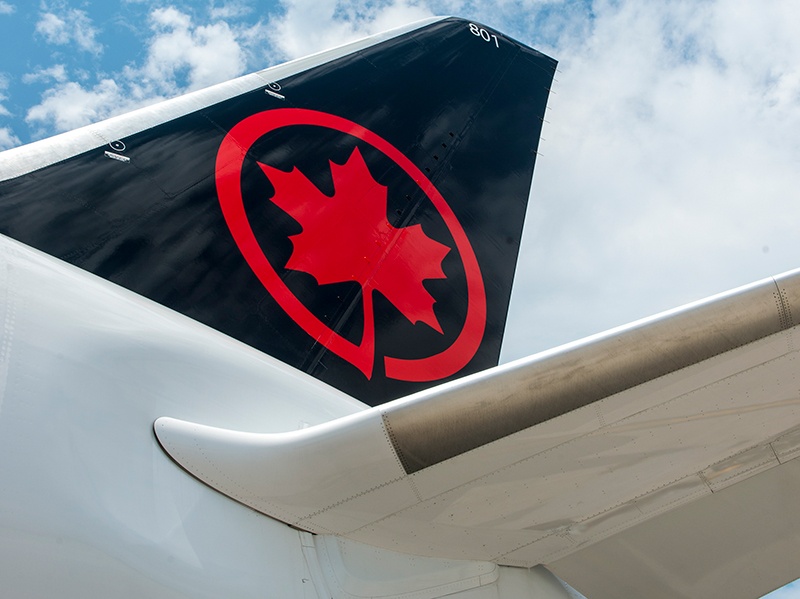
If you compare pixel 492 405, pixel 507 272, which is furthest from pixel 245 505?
pixel 507 272

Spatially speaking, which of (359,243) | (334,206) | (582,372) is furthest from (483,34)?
(582,372)

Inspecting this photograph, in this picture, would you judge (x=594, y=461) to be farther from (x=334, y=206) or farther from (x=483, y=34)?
(x=483, y=34)

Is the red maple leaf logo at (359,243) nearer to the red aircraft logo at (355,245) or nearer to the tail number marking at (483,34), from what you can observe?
the red aircraft logo at (355,245)

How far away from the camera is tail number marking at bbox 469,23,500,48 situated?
8469 millimetres

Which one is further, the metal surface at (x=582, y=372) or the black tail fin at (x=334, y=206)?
the black tail fin at (x=334, y=206)

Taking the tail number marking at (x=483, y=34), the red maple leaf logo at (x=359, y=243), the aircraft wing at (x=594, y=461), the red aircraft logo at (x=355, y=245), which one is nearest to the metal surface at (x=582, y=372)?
the aircraft wing at (x=594, y=461)

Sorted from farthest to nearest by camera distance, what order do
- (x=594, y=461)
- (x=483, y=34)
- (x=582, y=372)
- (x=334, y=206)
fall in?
1. (x=483, y=34)
2. (x=334, y=206)
3. (x=594, y=461)
4. (x=582, y=372)

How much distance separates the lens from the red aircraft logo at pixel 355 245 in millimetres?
5746

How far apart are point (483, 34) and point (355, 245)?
357 centimetres

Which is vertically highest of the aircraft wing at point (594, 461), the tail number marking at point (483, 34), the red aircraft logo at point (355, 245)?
the tail number marking at point (483, 34)

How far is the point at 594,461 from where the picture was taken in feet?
11.8

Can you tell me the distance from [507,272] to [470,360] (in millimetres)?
1159

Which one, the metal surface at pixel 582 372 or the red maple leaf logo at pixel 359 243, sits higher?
the red maple leaf logo at pixel 359 243

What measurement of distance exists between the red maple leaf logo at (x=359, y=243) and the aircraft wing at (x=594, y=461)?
235 centimetres
